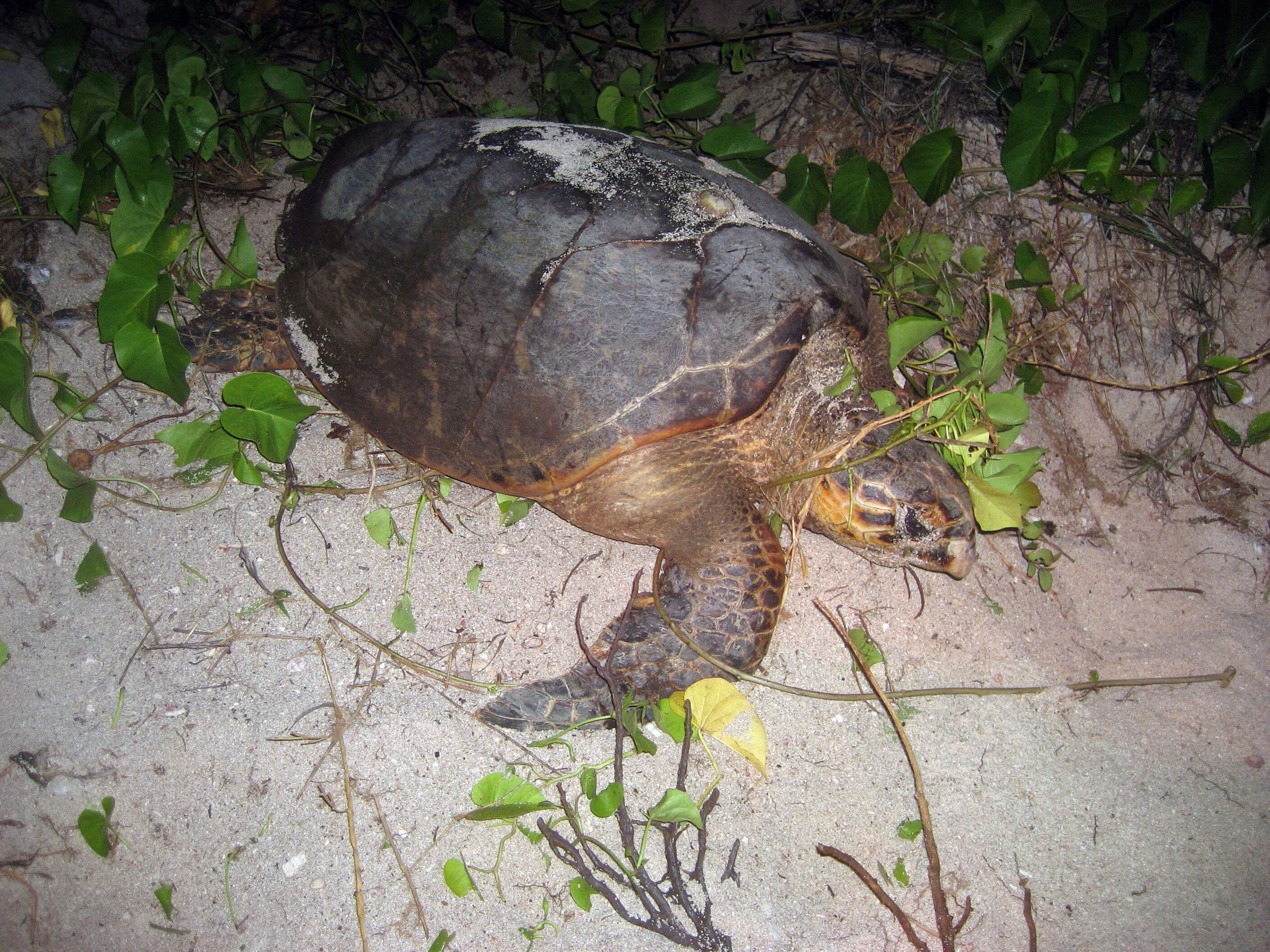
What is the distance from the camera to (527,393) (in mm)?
1758

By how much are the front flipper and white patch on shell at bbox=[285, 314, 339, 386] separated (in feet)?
4.08

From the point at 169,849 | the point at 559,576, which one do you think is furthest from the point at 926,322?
the point at 169,849

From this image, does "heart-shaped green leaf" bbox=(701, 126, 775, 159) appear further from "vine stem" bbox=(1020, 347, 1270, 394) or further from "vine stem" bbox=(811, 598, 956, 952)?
"vine stem" bbox=(811, 598, 956, 952)

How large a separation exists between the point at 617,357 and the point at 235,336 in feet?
4.91

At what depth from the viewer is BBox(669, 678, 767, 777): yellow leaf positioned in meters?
1.81

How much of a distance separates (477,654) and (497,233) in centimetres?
135

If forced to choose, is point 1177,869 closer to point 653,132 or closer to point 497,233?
point 497,233

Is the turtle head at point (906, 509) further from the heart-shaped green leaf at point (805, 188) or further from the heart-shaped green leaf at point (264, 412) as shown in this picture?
the heart-shaped green leaf at point (264, 412)

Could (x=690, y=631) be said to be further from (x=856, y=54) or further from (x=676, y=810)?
(x=856, y=54)

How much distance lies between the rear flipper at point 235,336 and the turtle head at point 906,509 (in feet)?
6.66

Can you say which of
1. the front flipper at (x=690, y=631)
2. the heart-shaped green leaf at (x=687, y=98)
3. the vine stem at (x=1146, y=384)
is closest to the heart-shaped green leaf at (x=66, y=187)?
the heart-shaped green leaf at (x=687, y=98)

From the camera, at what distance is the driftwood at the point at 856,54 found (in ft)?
8.78

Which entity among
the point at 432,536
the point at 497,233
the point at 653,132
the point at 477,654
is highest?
the point at 653,132

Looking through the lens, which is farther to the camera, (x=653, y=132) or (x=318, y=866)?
(x=653, y=132)
